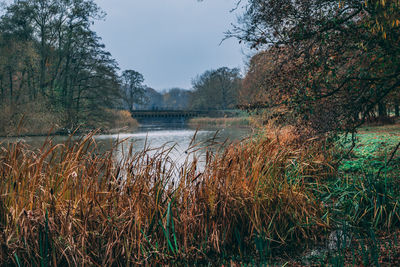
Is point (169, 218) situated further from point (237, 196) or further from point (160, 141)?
point (160, 141)

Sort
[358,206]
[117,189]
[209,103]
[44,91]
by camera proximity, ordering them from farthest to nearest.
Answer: [209,103]
[44,91]
[358,206]
[117,189]

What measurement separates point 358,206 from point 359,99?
5.11 feet

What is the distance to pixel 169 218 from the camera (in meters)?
3.12

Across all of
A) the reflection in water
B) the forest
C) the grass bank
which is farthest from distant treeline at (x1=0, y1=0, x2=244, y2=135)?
the forest

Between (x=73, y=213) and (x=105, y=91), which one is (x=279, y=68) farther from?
(x=105, y=91)

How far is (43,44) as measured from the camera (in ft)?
84.1

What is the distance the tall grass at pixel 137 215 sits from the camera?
2863mm

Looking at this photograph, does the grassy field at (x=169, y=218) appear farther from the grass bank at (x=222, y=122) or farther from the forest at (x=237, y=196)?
the grass bank at (x=222, y=122)

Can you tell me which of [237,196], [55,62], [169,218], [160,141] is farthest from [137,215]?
[55,62]

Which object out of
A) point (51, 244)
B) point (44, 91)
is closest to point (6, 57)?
point (44, 91)

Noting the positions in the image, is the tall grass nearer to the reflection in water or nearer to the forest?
Answer: the forest

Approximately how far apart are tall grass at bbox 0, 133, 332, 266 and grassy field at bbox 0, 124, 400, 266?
0.01 meters

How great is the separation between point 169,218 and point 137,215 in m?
0.31

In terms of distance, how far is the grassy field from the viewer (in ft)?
9.45
